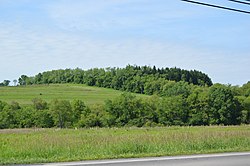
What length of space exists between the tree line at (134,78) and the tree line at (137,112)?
27.2 m

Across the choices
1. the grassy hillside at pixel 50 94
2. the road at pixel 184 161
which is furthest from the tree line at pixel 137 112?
the road at pixel 184 161

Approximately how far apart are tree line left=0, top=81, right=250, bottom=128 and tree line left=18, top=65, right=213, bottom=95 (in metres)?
27.2

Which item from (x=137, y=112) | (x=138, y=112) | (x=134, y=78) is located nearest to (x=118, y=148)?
(x=138, y=112)

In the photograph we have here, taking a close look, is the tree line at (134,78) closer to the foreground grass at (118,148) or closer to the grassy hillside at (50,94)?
the grassy hillside at (50,94)

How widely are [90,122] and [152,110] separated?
13.6m

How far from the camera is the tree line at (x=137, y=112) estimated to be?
75.8 metres

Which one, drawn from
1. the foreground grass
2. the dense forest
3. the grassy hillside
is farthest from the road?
the grassy hillside

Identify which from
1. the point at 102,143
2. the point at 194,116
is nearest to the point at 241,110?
the point at 194,116

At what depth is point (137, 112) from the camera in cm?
8025

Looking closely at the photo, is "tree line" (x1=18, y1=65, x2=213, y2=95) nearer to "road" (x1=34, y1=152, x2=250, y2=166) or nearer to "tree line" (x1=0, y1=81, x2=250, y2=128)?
"tree line" (x1=0, y1=81, x2=250, y2=128)

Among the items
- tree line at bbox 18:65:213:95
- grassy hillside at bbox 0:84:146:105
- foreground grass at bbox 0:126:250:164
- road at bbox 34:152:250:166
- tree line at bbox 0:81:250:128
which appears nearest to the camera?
road at bbox 34:152:250:166

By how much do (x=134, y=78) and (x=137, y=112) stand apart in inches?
1659

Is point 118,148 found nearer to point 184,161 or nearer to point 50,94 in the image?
point 184,161

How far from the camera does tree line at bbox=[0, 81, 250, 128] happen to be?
249ft
